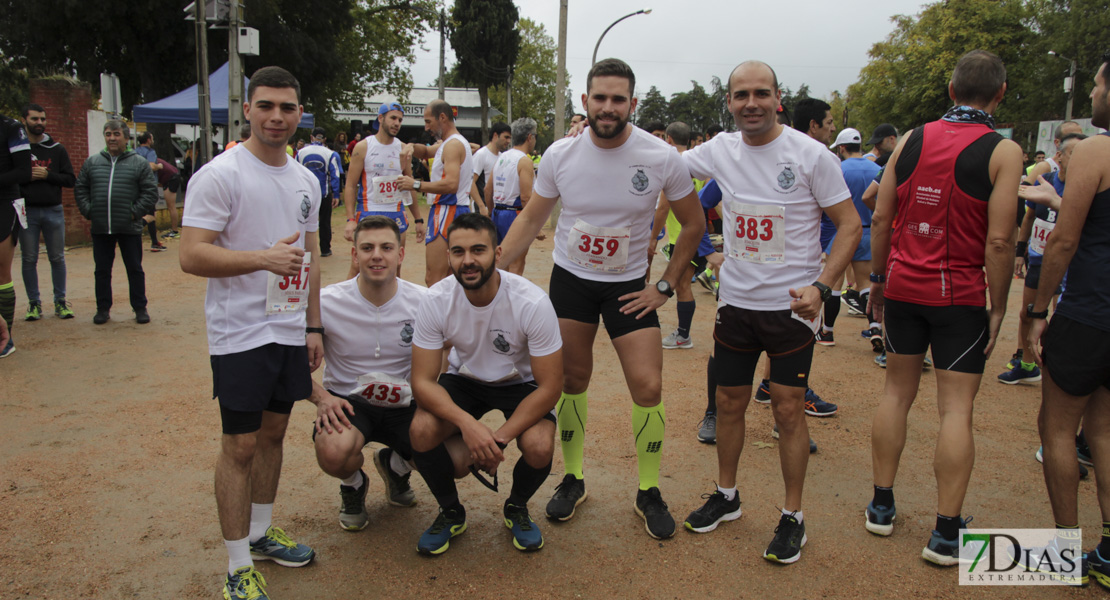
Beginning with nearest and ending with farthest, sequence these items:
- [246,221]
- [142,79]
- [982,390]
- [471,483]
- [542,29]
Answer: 1. [246,221]
2. [471,483]
3. [982,390]
4. [142,79]
5. [542,29]

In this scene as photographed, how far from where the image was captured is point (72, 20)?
19453mm

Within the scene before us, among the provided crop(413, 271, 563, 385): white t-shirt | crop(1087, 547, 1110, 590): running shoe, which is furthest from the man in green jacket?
crop(1087, 547, 1110, 590): running shoe

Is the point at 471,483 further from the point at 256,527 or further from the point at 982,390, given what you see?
the point at 982,390

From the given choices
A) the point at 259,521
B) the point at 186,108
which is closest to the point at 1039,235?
the point at 259,521

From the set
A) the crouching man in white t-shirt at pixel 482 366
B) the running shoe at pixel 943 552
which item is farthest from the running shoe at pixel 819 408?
the crouching man in white t-shirt at pixel 482 366

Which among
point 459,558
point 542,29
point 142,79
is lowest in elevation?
point 459,558

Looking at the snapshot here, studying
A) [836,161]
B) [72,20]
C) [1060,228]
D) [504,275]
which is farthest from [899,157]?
[72,20]

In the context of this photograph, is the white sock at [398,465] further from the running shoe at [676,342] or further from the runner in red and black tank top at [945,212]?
the running shoe at [676,342]

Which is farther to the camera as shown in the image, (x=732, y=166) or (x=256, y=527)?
(x=732, y=166)

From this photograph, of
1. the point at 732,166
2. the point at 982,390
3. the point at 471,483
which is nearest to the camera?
the point at 732,166

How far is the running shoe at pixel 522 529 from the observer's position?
133 inches

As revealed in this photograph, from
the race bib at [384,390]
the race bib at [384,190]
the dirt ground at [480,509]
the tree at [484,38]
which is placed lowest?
the dirt ground at [480,509]

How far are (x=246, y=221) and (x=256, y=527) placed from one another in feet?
4.56

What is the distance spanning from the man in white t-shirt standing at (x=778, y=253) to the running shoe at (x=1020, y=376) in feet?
12.8
